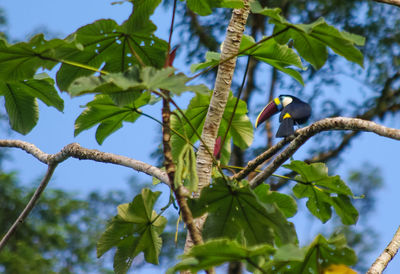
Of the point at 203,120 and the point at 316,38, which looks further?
the point at 203,120

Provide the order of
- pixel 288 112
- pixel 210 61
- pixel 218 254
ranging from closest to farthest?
pixel 218 254 < pixel 210 61 < pixel 288 112

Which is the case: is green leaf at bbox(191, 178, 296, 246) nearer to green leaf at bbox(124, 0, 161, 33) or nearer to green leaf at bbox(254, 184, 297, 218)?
green leaf at bbox(254, 184, 297, 218)

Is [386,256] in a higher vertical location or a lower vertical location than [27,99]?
lower

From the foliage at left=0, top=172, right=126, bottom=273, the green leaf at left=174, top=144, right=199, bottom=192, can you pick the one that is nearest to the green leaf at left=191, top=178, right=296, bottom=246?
the green leaf at left=174, top=144, right=199, bottom=192

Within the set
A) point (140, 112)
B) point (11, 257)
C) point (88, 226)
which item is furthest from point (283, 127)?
point (88, 226)

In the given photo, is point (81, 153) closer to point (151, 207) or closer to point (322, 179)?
point (151, 207)

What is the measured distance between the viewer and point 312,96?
6.53m

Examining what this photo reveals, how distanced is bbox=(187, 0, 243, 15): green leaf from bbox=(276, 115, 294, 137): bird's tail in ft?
2.40

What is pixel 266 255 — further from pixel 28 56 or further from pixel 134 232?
pixel 28 56

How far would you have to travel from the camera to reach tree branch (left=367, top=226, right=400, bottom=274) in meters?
1.81

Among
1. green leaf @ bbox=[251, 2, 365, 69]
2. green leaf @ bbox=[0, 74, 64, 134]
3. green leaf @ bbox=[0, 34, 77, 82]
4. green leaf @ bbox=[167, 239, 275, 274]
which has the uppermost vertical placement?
green leaf @ bbox=[0, 74, 64, 134]

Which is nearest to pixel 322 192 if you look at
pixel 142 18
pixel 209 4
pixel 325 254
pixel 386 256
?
pixel 386 256

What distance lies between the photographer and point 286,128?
7.75 feet

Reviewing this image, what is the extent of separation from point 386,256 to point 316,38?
896mm
